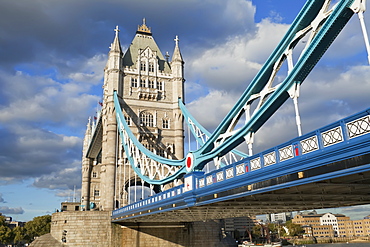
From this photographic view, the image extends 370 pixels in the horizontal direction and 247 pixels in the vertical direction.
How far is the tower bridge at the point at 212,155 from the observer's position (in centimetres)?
1110

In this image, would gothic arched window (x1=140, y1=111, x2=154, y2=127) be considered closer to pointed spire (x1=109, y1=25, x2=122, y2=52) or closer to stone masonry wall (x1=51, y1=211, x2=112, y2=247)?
pointed spire (x1=109, y1=25, x2=122, y2=52)

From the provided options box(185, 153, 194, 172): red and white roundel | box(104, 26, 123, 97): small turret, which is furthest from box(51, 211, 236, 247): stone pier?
box(185, 153, 194, 172): red and white roundel

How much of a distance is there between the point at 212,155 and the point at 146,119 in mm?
26475

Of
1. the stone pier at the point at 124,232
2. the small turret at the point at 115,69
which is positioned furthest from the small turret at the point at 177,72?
the stone pier at the point at 124,232

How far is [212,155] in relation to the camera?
19312 millimetres

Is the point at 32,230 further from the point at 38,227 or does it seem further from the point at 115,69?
the point at 115,69

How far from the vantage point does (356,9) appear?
10.5m

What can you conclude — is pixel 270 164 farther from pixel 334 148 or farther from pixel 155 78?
pixel 155 78

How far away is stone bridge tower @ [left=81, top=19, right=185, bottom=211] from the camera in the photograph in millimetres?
41719

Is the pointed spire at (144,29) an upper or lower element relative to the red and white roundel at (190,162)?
upper

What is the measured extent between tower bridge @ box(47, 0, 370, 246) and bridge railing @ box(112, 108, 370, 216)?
3 centimetres

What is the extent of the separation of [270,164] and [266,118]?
2950 mm

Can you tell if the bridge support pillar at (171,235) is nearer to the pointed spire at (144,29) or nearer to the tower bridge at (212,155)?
the tower bridge at (212,155)

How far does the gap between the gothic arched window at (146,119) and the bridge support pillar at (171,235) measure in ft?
41.7
